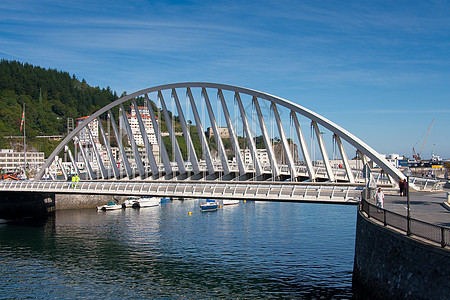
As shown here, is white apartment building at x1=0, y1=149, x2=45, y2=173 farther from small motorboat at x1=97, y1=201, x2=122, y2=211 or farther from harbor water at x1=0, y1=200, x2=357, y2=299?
harbor water at x1=0, y1=200, x2=357, y2=299

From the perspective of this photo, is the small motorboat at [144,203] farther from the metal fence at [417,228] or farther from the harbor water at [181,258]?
the metal fence at [417,228]

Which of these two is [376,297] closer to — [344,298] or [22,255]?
[344,298]

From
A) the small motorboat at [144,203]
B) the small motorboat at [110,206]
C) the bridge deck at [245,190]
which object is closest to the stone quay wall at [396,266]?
the bridge deck at [245,190]

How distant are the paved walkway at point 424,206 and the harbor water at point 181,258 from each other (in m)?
5.58

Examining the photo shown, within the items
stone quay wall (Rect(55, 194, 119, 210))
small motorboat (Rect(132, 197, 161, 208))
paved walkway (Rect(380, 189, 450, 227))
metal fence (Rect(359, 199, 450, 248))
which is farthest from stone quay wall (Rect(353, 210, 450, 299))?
small motorboat (Rect(132, 197, 161, 208))

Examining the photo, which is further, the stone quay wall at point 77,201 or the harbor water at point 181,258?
the stone quay wall at point 77,201

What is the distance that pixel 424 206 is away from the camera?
2939 cm

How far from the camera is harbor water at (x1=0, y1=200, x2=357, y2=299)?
32281mm

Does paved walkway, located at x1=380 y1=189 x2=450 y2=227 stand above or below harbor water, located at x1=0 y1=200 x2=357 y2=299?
above

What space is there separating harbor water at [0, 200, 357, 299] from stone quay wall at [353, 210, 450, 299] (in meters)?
3.77

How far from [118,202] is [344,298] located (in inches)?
2729

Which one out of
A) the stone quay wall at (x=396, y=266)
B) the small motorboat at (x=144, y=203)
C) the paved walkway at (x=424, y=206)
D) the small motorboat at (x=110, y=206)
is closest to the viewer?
the stone quay wall at (x=396, y=266)

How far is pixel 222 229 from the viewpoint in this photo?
58938 millimetres

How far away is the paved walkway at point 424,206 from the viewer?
24844 mm
